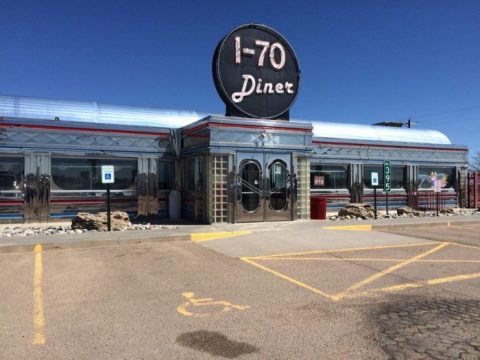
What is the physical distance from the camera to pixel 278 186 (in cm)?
1694

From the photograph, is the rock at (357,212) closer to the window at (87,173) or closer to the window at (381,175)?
the window at (381,175)

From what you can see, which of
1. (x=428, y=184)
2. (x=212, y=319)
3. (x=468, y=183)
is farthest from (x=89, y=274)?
(x=468, y=183)

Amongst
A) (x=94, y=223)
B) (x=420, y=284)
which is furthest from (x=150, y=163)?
(x=420, y=284)

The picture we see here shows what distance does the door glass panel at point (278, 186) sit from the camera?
16.8m

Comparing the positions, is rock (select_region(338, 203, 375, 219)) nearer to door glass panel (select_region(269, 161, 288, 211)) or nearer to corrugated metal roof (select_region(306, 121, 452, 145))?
door glass panel (select_region(269, 161, 288, 211))

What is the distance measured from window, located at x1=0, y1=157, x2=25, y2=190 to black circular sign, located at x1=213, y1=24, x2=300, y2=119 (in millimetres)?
7560

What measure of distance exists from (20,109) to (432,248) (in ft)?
49.6

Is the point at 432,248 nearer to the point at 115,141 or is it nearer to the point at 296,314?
the point at 296,314

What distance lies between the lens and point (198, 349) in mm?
4652

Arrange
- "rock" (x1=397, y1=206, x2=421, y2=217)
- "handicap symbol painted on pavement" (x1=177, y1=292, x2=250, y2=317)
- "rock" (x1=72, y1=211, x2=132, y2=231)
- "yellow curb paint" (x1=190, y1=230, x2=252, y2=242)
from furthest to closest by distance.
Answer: "rock" (x1=397, y1=206, x2=421, y2=217), "rock" (x1=72, y1=211, x2=132, y2=231), "yellow curb paint" (x1=190, y1=230, x2=252, y2=242), "handicap symbol painted on pavement" (x1=177, y1=292, x2=250, y2=317)

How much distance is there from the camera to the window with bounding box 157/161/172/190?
18.7 metres

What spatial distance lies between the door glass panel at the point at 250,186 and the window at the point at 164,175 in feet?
12.8

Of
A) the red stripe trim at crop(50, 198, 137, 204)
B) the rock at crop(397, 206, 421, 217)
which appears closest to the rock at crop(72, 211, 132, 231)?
the red stripe trim at crop(50, 198, 137, 204)

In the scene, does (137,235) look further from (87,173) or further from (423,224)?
(423,224)
